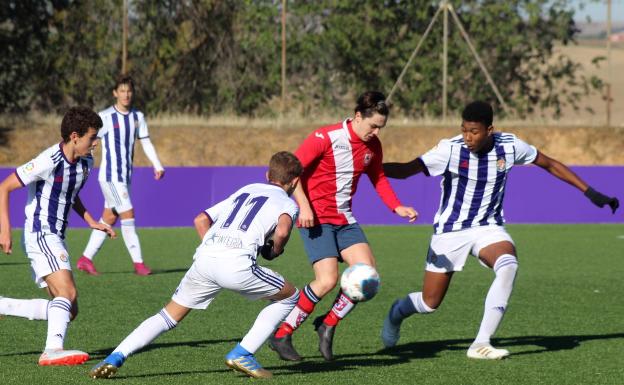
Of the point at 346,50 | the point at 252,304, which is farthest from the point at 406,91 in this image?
the point at 252,304

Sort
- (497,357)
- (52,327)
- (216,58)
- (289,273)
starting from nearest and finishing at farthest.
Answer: (52,327) < (497,357) < (289,273) < (216,58)

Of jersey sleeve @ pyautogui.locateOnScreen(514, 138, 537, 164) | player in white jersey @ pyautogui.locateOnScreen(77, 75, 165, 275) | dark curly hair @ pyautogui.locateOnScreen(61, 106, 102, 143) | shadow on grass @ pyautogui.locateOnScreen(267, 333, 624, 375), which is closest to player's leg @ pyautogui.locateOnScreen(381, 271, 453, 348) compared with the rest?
shadow on grass @ pyautogui.locateOnScreen(267, 333, 624, 375)

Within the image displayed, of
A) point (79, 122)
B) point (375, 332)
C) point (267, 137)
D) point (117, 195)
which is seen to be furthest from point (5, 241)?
point (267, 137)

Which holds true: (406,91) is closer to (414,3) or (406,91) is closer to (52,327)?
(414,3)

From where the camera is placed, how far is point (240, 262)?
251 inches

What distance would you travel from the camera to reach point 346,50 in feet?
107

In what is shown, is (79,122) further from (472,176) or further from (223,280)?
(472,176)

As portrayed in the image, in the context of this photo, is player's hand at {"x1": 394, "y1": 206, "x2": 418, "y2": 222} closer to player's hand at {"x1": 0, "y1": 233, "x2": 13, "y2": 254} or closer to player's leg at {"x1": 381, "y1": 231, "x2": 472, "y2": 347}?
player's leg at {"x1": 381, "y1": 231, "x2": 472, "y2": 347}

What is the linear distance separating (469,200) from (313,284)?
46.4 inches

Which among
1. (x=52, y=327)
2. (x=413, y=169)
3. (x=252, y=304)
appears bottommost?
(x=252, y=304)

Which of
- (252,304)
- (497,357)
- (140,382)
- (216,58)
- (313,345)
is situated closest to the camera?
(140,382)

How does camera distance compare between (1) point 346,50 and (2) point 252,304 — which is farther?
(1) point 346,50

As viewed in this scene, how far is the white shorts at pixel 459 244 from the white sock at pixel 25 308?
2538mm

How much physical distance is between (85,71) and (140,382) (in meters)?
23.3
